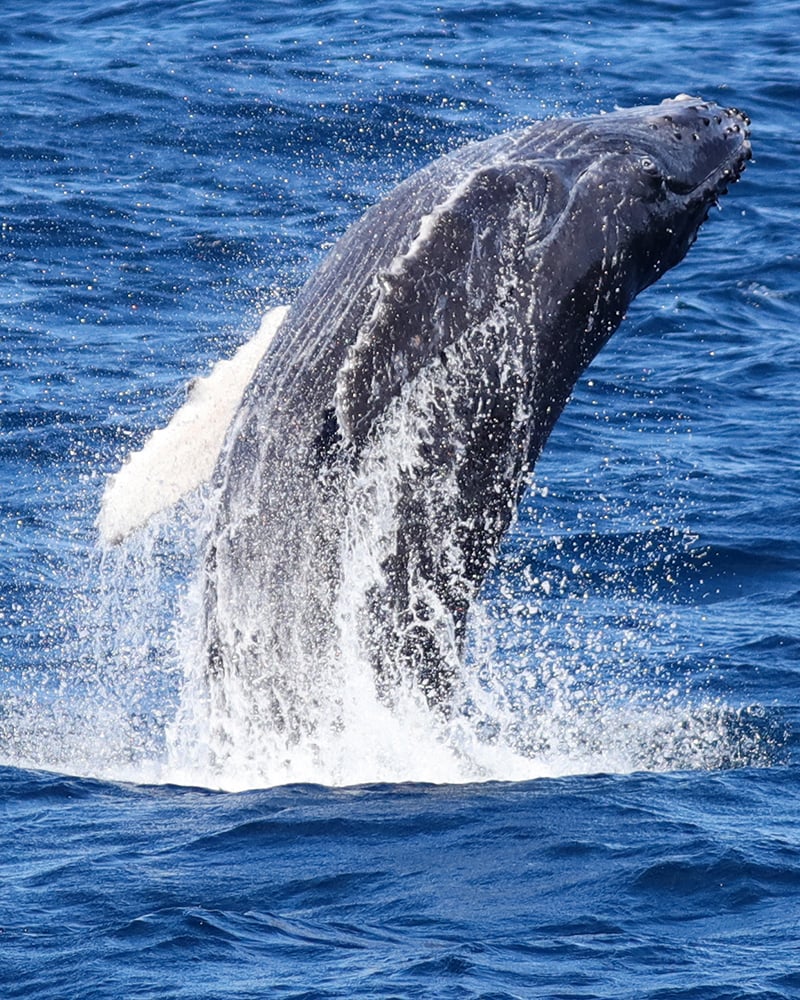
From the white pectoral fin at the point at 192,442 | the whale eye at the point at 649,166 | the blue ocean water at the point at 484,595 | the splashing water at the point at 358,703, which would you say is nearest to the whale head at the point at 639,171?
the whale eye at the point at 649,166

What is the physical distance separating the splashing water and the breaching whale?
0.07m

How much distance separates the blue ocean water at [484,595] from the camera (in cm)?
1122

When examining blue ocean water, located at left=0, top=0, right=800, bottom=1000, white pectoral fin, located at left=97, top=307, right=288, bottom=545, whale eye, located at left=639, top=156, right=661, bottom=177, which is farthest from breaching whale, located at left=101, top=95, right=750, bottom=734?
blue ocean water, located at left=0, top=0, right=800, bottom=1000

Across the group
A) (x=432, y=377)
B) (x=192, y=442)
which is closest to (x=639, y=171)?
(x=432, y=377)

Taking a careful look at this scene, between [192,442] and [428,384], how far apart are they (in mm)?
2544

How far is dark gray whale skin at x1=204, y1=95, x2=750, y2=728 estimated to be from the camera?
12758 mm

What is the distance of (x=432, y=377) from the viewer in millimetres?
13039

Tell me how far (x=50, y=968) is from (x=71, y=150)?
2462 cm

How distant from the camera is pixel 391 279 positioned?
41.1 ft

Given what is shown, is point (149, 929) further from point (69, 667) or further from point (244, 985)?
point (69, 667)

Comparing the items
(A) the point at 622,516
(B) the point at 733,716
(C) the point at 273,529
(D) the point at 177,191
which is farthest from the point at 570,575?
(D) the point at 177,191

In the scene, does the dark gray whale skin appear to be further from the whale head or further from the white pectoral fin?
the white pectoral fin

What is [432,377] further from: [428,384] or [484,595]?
[484,595]

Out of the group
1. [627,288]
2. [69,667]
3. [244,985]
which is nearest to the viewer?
[244,985]
